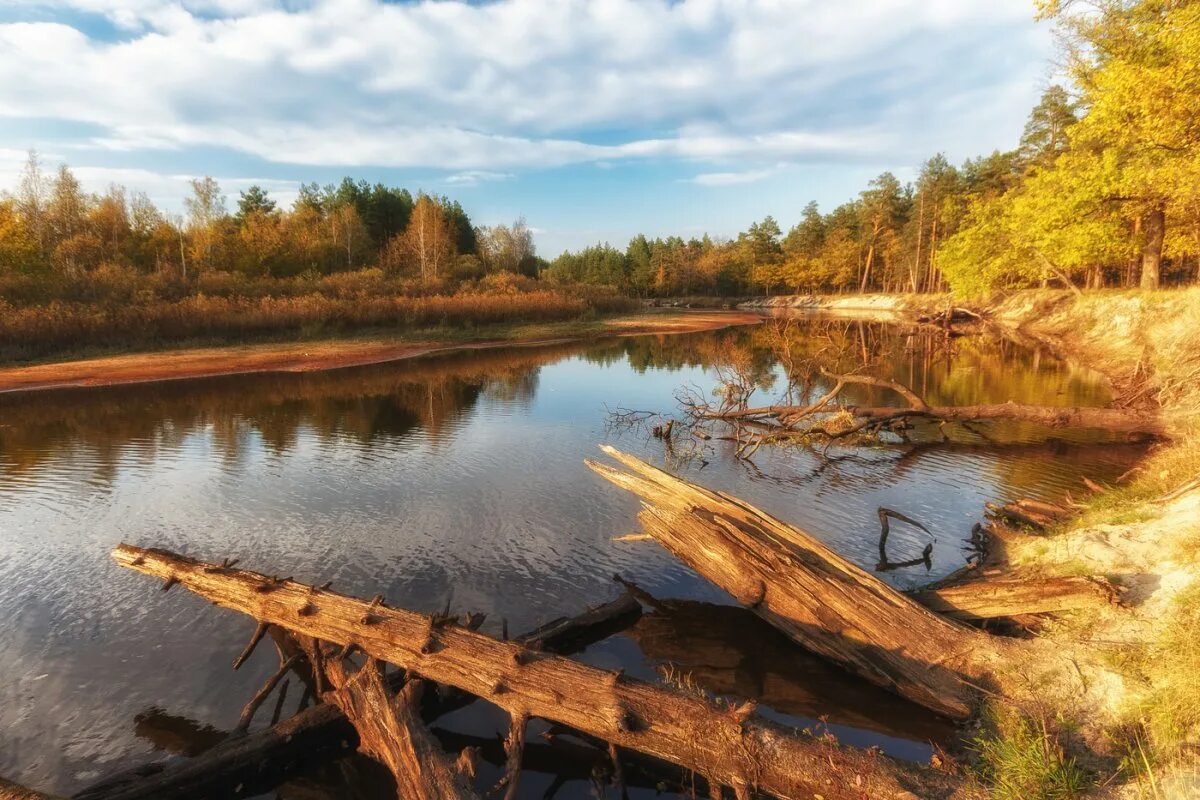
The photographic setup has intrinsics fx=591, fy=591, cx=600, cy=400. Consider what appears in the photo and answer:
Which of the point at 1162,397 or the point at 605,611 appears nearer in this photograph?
the point at 605,611

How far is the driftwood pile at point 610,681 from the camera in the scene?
5.20 meters

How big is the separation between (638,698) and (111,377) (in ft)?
127

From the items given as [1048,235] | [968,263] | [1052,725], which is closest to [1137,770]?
[1052,725]

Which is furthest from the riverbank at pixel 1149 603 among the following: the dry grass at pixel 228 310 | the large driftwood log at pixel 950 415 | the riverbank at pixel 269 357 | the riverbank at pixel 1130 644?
the dry grass at pixel 228 310

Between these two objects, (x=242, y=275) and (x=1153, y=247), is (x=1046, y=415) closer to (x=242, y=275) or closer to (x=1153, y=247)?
(x=1153, y=247)

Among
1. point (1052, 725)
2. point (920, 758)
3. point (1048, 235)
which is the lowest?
point (920, 758)

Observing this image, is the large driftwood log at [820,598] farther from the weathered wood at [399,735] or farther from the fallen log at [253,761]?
the weathered wood at [399,735]

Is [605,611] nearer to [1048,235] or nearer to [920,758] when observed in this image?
[920,758]

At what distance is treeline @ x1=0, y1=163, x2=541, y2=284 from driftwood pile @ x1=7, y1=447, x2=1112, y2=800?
177ft

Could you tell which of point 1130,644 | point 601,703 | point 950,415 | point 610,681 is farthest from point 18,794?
point 950,415

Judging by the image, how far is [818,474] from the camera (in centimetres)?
1656

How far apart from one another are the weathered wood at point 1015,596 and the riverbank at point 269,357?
3660cm

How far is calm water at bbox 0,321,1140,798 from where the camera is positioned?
7.45 meters

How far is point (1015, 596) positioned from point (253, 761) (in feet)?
28.6
